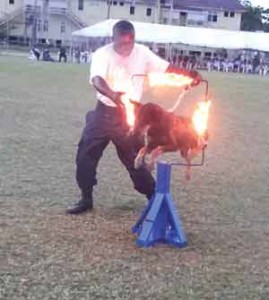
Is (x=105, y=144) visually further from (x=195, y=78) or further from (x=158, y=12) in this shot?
(x=158, y=12)

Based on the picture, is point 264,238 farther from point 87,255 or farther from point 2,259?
point 2,259

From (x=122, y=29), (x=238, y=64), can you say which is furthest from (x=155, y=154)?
(x=238, y=64)

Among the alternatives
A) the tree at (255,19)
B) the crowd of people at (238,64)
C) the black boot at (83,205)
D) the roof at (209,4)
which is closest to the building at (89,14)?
the roof at (209,4)

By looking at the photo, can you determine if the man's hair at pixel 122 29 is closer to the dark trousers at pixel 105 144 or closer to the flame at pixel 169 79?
the flame at pixel 169 79

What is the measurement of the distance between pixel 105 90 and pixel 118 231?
1.18m

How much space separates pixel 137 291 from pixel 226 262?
104 centimetres

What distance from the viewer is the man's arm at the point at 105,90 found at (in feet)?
20.9

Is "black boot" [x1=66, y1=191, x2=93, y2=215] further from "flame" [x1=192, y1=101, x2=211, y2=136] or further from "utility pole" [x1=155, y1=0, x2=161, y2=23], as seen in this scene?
"utility pole" [x1=155, y1=0, x2=161, y2=23]

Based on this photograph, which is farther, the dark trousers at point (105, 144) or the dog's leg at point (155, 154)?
the dark trousers at point (105, 144)

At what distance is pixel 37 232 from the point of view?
649cm

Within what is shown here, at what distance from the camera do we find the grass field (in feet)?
17.3

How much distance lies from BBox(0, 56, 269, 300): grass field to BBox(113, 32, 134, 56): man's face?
4.83ft

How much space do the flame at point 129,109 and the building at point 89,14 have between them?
78.5 m

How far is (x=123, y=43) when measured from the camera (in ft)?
22.0
